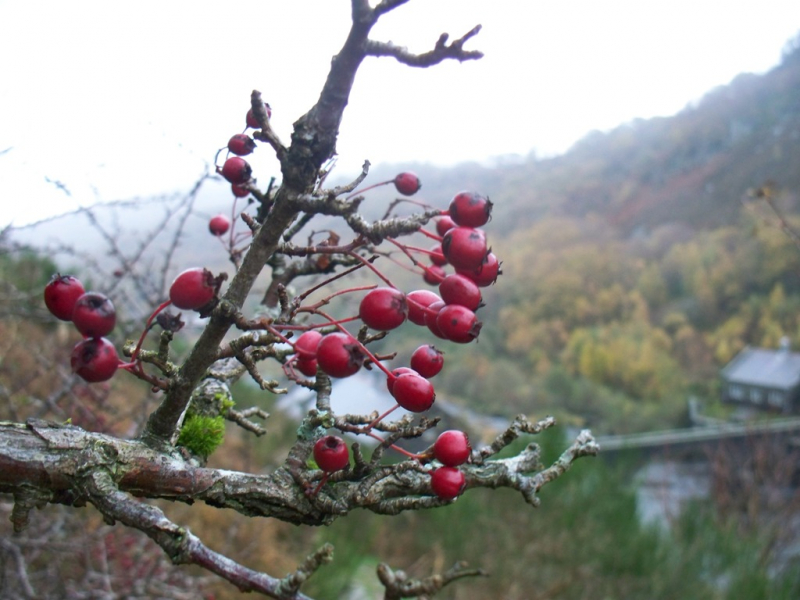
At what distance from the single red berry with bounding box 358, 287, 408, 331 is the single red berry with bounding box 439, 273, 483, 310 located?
0.19 feet

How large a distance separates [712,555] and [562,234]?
49.3 ft

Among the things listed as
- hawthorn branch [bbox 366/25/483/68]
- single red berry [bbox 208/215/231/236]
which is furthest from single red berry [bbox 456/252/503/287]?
single red berry [bbox 208/215/231/236]

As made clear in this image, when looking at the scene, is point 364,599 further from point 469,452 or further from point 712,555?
point 469,452

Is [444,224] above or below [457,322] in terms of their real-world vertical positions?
above

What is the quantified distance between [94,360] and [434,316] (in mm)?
384

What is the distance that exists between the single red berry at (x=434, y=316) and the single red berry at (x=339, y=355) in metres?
0.11

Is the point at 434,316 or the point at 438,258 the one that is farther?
the point at 438,258

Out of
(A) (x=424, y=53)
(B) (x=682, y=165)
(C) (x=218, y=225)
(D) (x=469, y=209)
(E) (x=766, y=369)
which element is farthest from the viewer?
(B) (x=682, y=165)

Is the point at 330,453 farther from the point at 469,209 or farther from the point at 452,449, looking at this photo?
the point at 469,209

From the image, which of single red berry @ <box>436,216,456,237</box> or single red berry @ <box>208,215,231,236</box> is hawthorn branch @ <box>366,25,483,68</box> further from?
single red berry @ <box>208,215,231,236</box>

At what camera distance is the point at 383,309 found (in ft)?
2.09

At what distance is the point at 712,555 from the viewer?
420cm

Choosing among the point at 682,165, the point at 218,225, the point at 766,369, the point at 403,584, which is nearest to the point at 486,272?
the point at 403,584

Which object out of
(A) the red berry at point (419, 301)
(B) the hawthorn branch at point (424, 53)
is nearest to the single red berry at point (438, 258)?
(A) the red berry at point (419, 301)
